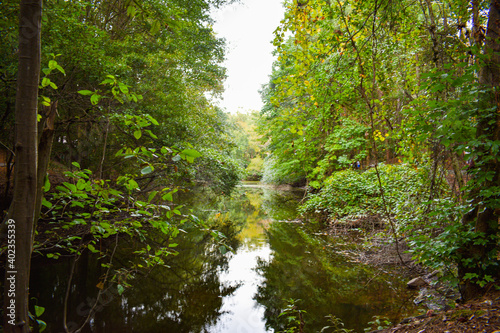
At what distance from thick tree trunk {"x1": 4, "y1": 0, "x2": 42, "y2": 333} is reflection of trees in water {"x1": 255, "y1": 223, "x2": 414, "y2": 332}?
4.46 meters

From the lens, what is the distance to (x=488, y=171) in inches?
89.8

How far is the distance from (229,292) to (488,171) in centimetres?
545

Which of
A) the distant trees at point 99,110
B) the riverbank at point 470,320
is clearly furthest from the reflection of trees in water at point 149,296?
the riverbank at point 470,320

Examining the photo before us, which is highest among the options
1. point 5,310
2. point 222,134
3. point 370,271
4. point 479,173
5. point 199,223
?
point 222,134

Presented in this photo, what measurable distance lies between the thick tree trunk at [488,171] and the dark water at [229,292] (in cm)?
239

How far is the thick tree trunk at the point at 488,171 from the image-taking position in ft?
7.43

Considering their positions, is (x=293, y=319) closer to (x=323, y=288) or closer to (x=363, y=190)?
(x=323, y=288)

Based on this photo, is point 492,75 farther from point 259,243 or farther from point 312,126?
point 259,243

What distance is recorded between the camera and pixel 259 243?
9.62 metres

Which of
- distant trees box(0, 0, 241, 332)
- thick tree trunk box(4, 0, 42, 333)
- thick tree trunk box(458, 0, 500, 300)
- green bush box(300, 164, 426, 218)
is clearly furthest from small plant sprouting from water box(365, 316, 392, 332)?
thick tree trunk box(4, 0, 42, 333)

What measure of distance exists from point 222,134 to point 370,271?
9.08 m

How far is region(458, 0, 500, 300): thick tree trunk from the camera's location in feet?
7.43

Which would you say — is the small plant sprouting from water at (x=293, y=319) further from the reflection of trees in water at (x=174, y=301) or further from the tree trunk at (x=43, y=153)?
the tree trunk at (x=43, y=153)

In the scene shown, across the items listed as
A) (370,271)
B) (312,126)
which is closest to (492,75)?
(312,126)
